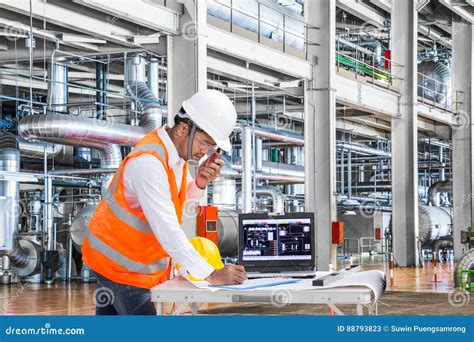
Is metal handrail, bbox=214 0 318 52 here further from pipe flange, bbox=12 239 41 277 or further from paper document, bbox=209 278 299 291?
paper document, bbox=209 278 299 291

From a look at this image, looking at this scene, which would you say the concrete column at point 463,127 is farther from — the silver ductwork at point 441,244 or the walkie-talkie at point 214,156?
the walkie-talkie at point 214,156

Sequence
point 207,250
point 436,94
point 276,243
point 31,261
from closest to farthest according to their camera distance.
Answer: point 276,243 < point 207,250 < point 31,261 < point 436,94

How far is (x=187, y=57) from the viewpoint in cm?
1442

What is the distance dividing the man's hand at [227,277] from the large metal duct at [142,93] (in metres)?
14.4

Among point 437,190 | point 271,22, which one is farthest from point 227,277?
point 437,190

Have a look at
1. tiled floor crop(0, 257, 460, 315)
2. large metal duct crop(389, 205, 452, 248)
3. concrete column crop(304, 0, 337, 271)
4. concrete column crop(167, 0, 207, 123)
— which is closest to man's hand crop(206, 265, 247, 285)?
tiled floor crop(0, 257, 460, 315)

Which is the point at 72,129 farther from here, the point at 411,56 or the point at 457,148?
the point at 457,148

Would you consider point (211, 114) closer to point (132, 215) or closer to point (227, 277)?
point (132, 215)

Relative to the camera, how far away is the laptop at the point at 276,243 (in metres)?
6.04

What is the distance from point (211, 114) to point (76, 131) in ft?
42.7

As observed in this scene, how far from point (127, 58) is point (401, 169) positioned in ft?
33.1

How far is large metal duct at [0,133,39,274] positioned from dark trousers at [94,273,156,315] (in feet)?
43.0

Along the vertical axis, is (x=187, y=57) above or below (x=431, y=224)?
above
